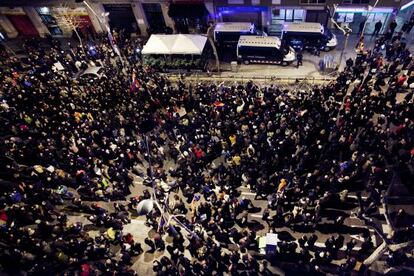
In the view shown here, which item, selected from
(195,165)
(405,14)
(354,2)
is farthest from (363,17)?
(195,165)

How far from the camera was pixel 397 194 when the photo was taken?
16.9 m

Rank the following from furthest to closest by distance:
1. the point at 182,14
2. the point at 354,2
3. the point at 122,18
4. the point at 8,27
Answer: the point at 8,27, the point at 122,18, the point at 182,14, the point at 354,2

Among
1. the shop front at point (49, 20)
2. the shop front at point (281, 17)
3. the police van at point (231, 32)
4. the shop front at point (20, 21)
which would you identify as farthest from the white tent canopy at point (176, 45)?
the shop front at point (20, 21)

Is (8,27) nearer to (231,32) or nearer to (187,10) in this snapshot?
(187,10)

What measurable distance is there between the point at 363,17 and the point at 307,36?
604 cm

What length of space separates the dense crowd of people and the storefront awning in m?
8.82

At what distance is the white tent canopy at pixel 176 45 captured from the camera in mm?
27062

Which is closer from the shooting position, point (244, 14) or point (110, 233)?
point (110, 233)

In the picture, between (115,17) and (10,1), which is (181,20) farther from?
(10,1)

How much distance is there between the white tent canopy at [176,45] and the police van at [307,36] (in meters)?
7.47

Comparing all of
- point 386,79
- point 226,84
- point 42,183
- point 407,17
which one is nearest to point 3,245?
point 42,183

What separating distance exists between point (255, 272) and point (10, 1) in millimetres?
36203

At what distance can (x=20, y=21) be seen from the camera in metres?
34.9

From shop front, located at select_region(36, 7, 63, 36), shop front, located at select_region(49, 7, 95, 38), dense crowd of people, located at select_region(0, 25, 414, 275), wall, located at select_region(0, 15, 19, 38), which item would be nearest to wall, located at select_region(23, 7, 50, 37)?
shop front, located at select_region(36, 7, 63, 36)
